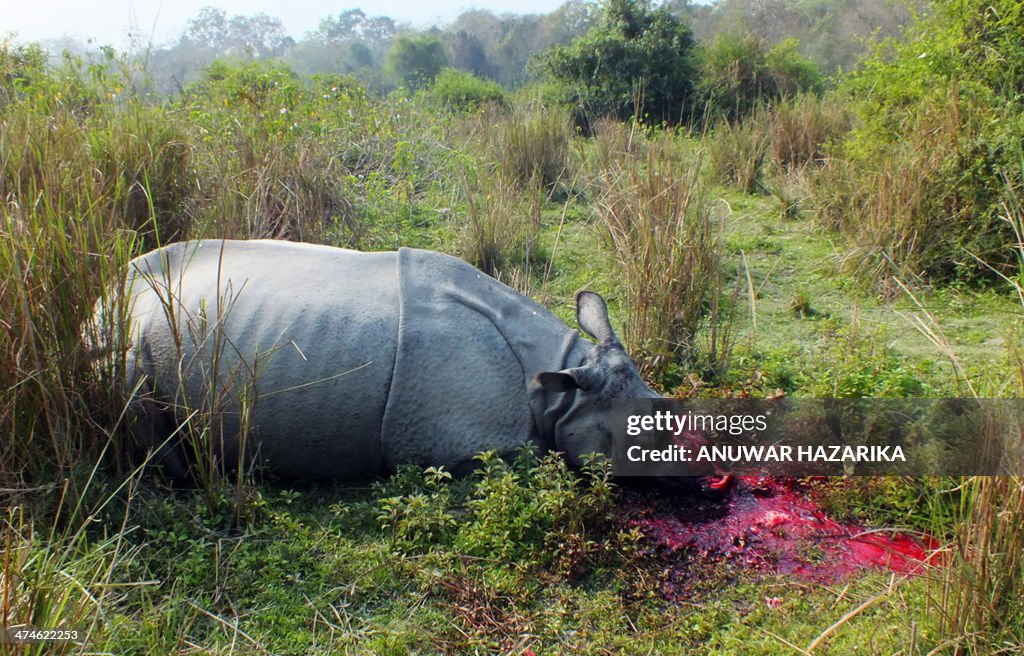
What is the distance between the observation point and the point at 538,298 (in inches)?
230

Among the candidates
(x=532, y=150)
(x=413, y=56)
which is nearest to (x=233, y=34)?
(x=413, y=56)

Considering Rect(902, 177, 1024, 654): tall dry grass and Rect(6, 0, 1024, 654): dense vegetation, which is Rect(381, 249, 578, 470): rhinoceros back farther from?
Rect(902, 177, 1024, 654): tall dry grass

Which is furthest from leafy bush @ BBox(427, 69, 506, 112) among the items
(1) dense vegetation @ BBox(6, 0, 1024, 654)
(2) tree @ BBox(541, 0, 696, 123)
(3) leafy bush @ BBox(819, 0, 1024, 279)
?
(3) leafy bush @ BBox(819, 0, 1024, 279)

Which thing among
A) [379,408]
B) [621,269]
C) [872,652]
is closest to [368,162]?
[621,269]

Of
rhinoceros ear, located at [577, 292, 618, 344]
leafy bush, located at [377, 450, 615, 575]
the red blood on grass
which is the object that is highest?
rhinoceros ear, located at [577, 292, 618, 344]

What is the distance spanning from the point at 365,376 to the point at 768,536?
168cm

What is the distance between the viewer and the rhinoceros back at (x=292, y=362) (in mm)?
3488

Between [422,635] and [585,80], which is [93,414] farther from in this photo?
[585,80]

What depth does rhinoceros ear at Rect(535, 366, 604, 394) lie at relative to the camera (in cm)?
355

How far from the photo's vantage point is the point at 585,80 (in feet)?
47.6

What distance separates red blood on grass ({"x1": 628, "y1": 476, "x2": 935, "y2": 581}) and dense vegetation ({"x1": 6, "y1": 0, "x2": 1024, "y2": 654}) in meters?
0.08

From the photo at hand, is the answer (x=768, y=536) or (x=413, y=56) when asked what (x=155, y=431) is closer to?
(x=768, y=536)

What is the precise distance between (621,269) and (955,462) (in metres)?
2.68

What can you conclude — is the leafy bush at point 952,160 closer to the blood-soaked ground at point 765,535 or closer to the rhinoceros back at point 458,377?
the blood-soaked ground at point 765,535
